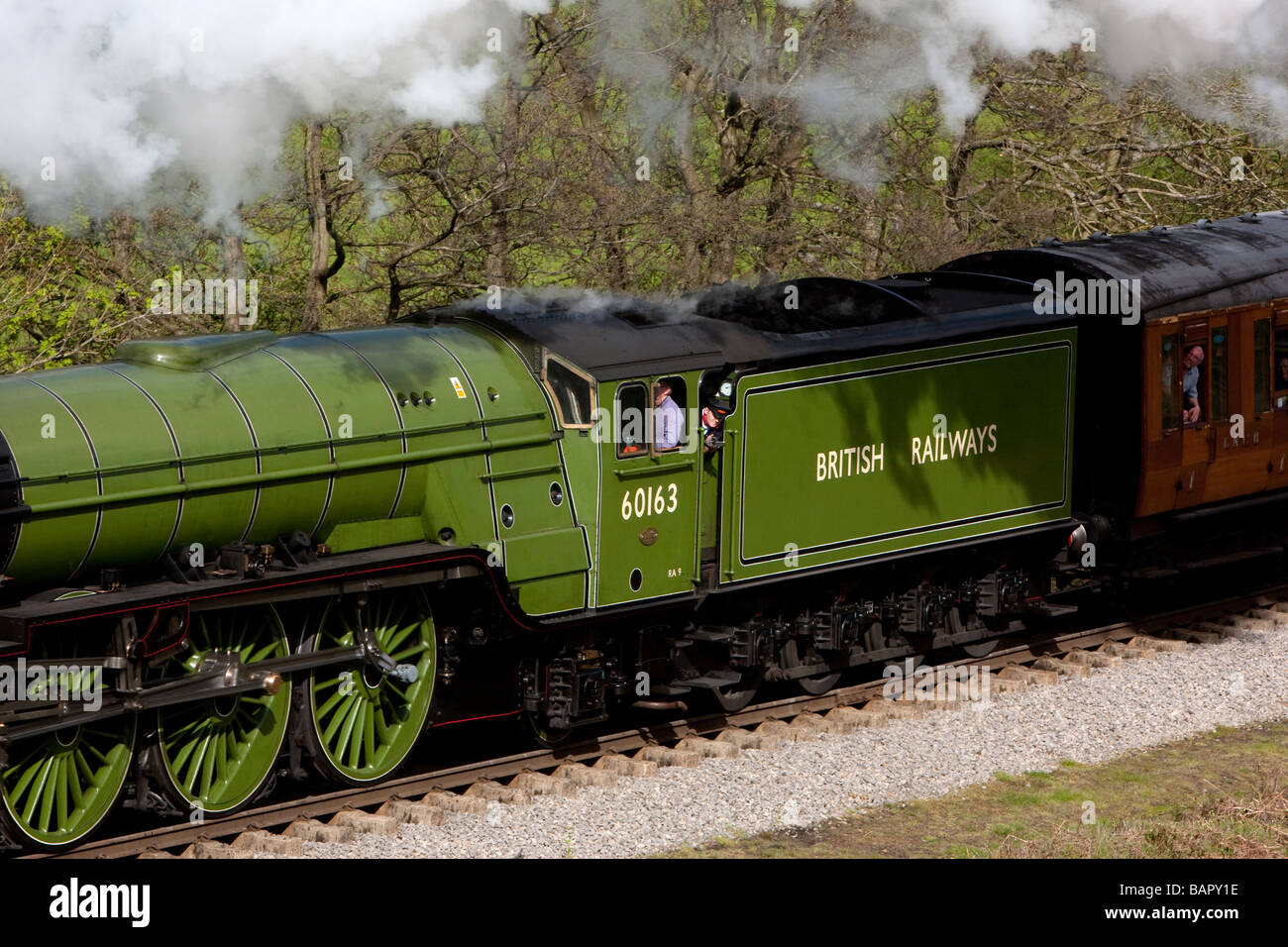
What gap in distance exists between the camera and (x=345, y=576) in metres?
9.54

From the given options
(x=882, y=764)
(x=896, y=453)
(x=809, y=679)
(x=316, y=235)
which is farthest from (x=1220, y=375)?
(x=316, y=235)

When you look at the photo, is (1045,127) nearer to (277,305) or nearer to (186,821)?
(277,305)

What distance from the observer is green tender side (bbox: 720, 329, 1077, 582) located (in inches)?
444

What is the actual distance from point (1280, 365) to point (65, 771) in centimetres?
1072

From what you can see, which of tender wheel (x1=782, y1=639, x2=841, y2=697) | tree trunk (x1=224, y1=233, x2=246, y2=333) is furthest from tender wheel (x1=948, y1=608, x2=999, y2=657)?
tree trunk (x1=224, y1=233, x2=246, y2=333)

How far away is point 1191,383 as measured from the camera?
13750mm

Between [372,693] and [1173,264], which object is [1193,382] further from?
[372,693]

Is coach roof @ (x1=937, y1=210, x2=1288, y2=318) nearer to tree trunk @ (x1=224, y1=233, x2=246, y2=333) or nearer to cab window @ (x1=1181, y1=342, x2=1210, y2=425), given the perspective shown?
cab window @ (x1=1181, y1=342, x2=1210, y2=425)

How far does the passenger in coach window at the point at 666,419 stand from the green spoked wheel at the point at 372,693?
1.90m

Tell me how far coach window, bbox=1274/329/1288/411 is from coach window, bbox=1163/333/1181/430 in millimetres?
1460

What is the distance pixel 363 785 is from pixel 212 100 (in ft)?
14.0

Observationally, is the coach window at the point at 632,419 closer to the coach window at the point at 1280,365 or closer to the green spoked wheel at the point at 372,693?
the green spoked wheel at the point at 372,693

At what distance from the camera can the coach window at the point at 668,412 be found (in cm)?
1075

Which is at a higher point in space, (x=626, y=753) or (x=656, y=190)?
(x=656, y=190)
